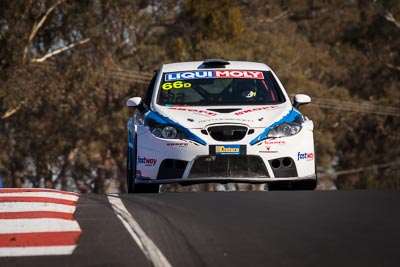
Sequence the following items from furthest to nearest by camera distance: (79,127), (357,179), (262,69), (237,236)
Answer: (357,179), (79,127), (262,69), (237,236)

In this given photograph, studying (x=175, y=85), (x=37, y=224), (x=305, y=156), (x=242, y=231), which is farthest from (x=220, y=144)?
(x=37, y=224)

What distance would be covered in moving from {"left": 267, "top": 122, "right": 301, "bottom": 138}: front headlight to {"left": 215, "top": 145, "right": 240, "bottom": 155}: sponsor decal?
0.37 metres

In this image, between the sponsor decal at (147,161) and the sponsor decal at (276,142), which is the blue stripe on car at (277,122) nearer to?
the sponsor decal at (276,142)

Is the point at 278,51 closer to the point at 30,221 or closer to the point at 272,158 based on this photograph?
the point at 272,158

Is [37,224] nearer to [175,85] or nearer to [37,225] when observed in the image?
[37,225]

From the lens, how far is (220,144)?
33.5 ft

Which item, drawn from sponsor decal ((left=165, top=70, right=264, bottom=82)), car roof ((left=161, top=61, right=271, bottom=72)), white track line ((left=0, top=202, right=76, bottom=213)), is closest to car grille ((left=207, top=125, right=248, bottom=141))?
sponsor decal ((left=165, top=70, right=264, bottom=82))

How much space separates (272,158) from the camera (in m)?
10.3

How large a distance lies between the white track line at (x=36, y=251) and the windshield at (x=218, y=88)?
5089 mm

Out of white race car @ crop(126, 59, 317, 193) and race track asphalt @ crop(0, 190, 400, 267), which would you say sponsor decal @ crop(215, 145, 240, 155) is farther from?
race track asphalt @ crop(0, 190, 400, 267)

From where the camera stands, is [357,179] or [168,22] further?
[357,179]

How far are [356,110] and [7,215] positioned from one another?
4315cm

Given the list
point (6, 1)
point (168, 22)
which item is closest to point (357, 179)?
point (168, 22)

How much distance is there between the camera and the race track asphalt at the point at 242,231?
577 cm
